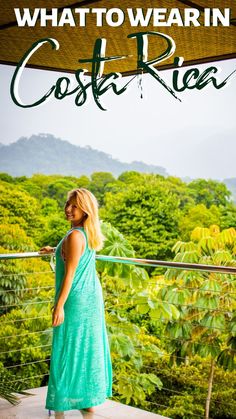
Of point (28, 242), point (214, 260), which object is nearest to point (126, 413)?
point (214, 260)

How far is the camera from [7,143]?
15.5m

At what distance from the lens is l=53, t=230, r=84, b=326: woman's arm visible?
300 centimetres

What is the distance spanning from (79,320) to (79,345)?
0.43ft

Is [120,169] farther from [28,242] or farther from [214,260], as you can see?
[214,260]

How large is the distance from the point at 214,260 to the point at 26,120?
9.87m

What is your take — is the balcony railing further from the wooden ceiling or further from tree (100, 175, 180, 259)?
→ tree (100, 175, 180, 259)

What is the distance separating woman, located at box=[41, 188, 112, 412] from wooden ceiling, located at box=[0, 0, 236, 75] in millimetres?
937

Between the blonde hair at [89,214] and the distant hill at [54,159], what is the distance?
12.1 m

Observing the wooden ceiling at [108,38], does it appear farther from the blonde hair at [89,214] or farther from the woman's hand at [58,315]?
the woman's hand at [58,315]

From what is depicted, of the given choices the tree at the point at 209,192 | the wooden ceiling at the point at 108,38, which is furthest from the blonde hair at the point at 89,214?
the tree at the point at 209,192

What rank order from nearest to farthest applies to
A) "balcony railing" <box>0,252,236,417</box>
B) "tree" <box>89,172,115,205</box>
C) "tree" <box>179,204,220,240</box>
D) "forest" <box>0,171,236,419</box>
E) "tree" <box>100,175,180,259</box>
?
"balcony railing" <box>0,252,236,417</box> → "forest" <box>0,171,236,419</box> → "tree" <box>100,175,180,259</box> → "tree" <box>179,204,220,240</box> → "tree" <box>89,172,115,205</box>

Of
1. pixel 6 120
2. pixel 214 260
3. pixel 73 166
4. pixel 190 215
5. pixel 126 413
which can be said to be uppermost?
pixel 6 120

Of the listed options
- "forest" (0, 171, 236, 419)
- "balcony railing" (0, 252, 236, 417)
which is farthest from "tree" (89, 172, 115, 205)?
"balcony railing" (0, 252, 236, 417)

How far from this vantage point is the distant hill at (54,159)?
15.3 meters
